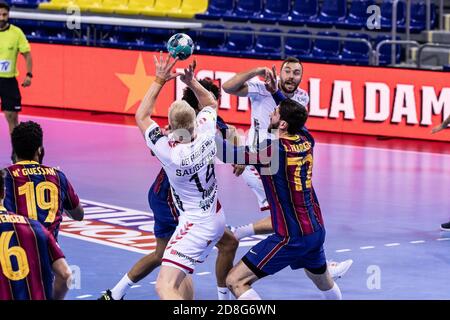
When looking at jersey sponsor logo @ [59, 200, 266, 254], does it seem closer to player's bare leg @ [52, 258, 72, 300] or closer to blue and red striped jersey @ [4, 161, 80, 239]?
blue and red striped jersey @ [4, 161, 80, 239]

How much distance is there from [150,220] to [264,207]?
236 centimetres

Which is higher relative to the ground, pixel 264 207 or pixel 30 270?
pixel 30 270

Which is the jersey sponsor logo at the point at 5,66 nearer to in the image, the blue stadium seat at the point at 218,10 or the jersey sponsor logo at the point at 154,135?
the blue stadium seat at the point at 218,10

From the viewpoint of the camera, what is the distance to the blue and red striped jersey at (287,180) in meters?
10.4

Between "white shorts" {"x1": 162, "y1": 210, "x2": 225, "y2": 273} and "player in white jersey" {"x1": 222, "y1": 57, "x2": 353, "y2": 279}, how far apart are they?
56.6 inches

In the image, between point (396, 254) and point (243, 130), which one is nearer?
point (396, 254)

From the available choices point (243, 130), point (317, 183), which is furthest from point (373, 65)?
point (317, 183)

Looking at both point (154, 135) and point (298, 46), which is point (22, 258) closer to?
point (154, 135)

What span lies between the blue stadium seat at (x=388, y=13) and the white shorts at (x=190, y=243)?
15.1m

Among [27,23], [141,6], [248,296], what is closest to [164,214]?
[248,296]

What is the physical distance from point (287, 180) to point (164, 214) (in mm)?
1466

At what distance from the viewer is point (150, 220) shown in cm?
1551

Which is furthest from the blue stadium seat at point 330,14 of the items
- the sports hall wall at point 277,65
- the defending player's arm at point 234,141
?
the defending player's arm at point 234,141

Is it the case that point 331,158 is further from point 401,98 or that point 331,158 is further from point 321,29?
point 321,29
